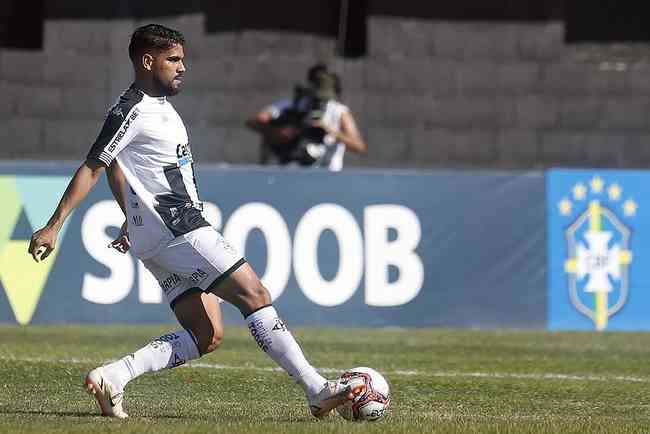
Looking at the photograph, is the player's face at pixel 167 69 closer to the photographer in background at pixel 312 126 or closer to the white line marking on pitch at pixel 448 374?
the white line marking on pitch at pixel 448 374

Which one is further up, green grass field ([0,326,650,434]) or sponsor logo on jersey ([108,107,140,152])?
sponsor logo on jersey ([108,107,140,152])

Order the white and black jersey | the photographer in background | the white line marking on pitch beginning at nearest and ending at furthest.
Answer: the white and black jersey → the white line marking on pitch → the photographer in background

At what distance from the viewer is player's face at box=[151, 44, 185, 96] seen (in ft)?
24.9

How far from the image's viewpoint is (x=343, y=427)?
7.29 m

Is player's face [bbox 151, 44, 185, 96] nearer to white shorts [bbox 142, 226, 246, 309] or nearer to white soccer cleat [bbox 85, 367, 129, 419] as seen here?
white shorts [bbox 142, 226, 246, 309]

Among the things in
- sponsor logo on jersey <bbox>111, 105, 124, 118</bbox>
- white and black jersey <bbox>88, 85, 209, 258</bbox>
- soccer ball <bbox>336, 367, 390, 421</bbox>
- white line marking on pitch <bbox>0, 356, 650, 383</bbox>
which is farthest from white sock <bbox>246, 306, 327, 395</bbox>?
white line marking on pitch <bbox>0, 356, 650, 383</bbox>

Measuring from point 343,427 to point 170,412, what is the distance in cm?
112

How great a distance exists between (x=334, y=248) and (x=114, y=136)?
22.4 feet

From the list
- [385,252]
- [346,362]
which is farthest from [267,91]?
[346,362]

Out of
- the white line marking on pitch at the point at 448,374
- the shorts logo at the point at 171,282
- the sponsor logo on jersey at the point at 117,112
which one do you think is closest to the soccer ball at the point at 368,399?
the shorts logo at the point at 171,282

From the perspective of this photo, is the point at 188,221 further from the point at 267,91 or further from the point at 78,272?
the point at 267,91

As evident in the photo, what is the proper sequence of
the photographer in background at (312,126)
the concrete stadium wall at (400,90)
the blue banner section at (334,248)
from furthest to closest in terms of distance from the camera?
the concrete stadium wall at (400,90) < the photographer in background at (312,126) < the blue banner section at (334,248)

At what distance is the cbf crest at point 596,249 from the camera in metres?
14.7

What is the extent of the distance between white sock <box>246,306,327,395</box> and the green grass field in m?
0.21
